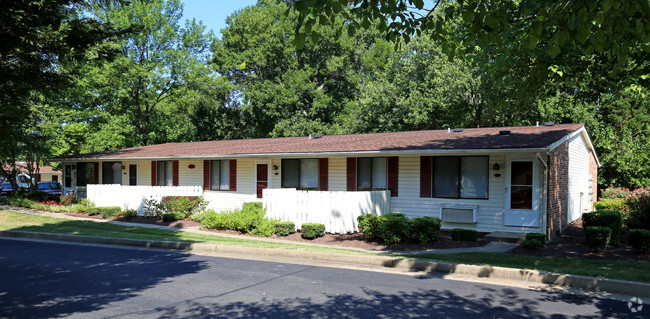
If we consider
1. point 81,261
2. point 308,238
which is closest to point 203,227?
point 308,238

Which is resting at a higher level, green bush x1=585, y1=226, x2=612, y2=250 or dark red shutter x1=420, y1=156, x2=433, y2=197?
dark red shutter x1=420, y1=156, x2=433, y2=197

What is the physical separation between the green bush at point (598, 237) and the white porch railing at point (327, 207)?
6.37 metres

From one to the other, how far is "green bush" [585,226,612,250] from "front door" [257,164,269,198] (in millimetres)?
12481

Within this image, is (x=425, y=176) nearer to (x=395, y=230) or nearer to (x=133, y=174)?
(x=395, y=230)

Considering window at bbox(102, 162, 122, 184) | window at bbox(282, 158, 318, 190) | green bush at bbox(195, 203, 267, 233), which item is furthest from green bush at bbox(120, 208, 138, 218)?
window at bbox(282, 158, 318, 190)

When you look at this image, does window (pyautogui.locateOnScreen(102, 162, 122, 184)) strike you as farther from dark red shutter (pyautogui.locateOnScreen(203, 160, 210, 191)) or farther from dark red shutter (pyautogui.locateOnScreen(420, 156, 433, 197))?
dark red shutter (pyautogui.locateOnScreen(420, 156, 433, 197))

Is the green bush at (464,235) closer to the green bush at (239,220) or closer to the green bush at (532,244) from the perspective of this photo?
the green bush at (532,244)

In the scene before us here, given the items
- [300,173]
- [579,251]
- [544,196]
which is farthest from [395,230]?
[300,173]

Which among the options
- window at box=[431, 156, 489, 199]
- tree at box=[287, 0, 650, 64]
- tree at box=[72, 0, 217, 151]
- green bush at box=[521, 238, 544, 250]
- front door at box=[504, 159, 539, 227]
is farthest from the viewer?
tree at box=[72, 0, 217, 151]

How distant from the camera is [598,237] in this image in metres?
10.8

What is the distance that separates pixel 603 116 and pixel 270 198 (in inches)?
982

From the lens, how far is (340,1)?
5137mm

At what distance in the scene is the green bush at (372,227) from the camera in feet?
41.4

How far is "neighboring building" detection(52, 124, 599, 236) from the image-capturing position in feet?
44.9
